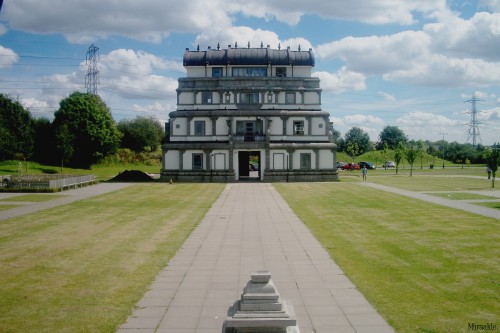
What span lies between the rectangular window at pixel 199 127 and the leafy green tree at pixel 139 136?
160ft

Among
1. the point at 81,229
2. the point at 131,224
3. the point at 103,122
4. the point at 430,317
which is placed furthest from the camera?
the point at 103,122

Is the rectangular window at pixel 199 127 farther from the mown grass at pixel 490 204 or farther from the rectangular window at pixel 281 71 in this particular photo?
the mown grass at pixel 490 204

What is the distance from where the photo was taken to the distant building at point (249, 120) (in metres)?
52.0

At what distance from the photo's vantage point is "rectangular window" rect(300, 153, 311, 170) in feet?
172

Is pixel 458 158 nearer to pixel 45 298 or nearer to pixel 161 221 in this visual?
pixel 161 221

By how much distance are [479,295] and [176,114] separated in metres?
46.0

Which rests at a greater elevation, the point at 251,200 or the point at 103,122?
the point at 103,122

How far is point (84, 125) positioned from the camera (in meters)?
74.5

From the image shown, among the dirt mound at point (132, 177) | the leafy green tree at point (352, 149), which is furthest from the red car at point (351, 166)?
the dirt mound at point (132, 177)

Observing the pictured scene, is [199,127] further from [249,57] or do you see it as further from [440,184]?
[440,184]

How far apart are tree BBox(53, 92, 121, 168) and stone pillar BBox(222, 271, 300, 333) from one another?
70494 millimetres

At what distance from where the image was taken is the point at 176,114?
53.3 m

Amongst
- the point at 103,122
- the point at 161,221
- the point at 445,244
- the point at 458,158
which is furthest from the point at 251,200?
the point at 458,158

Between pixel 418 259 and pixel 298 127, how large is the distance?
132ft
